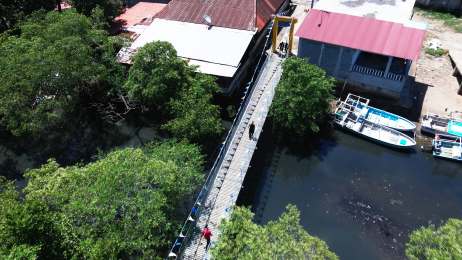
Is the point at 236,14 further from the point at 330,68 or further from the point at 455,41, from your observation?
the point at 455,41

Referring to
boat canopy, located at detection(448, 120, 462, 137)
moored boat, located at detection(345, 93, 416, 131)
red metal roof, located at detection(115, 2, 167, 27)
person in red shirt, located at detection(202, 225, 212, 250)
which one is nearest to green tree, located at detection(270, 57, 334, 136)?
moored boat, located at detection(345, 93, 416, 131)

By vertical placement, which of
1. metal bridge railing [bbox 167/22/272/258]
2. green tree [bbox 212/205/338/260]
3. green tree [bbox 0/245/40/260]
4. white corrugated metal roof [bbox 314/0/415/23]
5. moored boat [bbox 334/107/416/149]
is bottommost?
moored boat [bbox 334/107/416/149]

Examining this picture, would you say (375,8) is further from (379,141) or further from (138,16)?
(138,16)

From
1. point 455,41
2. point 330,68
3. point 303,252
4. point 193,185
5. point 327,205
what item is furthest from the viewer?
point 455,41

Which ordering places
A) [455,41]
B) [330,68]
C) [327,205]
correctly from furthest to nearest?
[455,41]
[330,68]
[327,205]

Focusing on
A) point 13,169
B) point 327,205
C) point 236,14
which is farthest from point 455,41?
point 13,169

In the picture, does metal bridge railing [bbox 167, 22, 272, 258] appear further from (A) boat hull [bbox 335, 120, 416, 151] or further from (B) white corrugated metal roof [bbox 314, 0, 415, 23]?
(B) white corrugated metal roof [bbox 314, 0, 415, 23]
